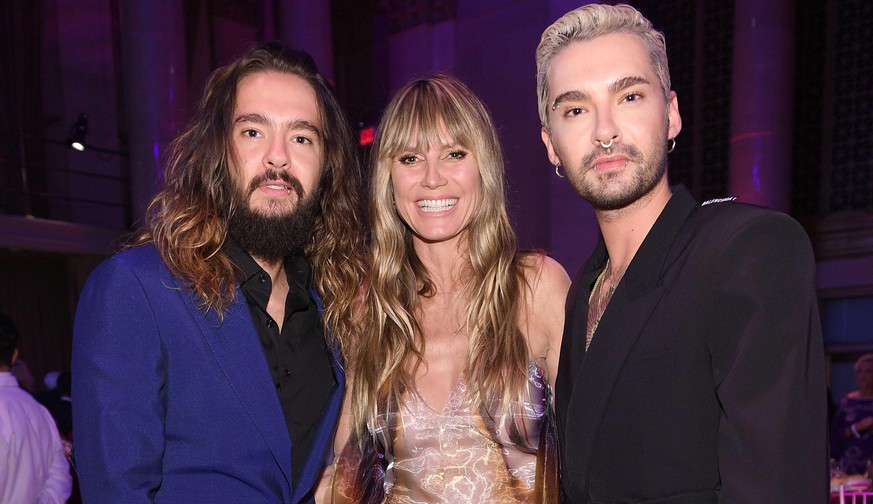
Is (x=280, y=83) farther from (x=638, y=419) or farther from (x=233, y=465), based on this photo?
(x=638, y=419)

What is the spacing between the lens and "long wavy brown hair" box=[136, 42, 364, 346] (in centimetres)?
190

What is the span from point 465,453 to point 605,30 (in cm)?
137

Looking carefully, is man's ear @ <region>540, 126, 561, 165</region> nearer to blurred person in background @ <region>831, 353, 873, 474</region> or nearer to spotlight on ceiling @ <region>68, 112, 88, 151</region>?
blurred person in background @ <region>831, 353, 873, 474</region>

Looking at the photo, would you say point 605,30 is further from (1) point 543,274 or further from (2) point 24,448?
(2) point 24,448

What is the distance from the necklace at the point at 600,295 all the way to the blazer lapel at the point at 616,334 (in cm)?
20

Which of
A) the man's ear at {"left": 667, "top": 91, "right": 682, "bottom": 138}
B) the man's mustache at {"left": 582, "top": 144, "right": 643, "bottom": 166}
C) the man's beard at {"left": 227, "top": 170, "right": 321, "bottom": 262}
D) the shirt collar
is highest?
the man's ear at {"left": 667, "top": 91, "right": 682, "bottom": 138}

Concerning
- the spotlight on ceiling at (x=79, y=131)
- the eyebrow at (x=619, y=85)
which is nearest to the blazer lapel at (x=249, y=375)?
the eyebrow at (x=619, y=85)

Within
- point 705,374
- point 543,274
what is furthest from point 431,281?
point 705,374

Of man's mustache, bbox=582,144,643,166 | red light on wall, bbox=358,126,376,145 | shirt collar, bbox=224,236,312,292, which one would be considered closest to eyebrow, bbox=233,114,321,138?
shirt collar, bbox=224,236,312,292

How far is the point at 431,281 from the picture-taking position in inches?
103

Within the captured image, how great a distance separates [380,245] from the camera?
105 inches

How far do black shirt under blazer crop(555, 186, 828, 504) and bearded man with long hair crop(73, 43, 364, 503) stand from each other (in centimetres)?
77

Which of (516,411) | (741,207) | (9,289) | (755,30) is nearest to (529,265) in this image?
(516,411)

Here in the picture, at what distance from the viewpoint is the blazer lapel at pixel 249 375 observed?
5.68ft
